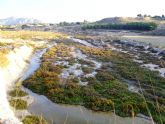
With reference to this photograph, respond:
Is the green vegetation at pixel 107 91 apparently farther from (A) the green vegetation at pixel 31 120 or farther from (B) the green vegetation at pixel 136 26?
(B) the green vegetation at pixel 136 26

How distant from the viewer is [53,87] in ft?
97.6

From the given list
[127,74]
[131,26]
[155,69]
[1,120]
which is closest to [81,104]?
[1,120]

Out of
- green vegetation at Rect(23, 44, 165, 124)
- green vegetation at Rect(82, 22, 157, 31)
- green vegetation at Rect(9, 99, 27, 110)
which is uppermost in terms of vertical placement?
green vegetation at Rect(9, 99, 27, 110)

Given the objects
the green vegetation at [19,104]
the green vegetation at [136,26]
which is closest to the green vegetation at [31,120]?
the green vegetation at [19,104]

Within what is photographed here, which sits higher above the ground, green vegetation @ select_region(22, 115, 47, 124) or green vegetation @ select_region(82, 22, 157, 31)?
green vegetation @ select_region(22, 115, 47, 124)

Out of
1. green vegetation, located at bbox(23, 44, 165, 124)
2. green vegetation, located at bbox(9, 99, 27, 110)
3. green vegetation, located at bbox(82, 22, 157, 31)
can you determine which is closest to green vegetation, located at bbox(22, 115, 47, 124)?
green vegetation, located at bbox(9, 99, 27, 110)

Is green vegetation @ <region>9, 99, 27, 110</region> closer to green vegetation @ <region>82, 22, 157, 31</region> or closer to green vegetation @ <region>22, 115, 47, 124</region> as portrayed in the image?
green vegetation @ <region>22, 115, 47, 124</region>

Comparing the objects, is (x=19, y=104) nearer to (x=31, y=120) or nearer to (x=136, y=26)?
(x=31, y=120)

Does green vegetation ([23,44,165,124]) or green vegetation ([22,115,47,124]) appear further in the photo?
green vegetation ([23,44,165,124])

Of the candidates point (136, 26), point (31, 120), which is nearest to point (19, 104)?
point (31, 120)

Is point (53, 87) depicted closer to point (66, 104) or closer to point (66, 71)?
point (66, 104)

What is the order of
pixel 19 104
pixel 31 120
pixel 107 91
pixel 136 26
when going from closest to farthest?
pixel 31 120 < pixel 19 104 < pixel 107 91 < pixel 136 26

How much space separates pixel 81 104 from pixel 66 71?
1482 centimetres

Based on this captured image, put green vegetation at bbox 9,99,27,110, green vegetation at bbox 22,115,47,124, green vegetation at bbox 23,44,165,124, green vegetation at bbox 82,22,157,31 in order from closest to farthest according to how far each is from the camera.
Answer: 1. green vegetation at bbox 22,115,47,124
2. green vegetation at bbox 9,99,27,110
3. green vegetation at bbox 23,44,165,124
4. green vegetation at bbox 82,22,157,31
